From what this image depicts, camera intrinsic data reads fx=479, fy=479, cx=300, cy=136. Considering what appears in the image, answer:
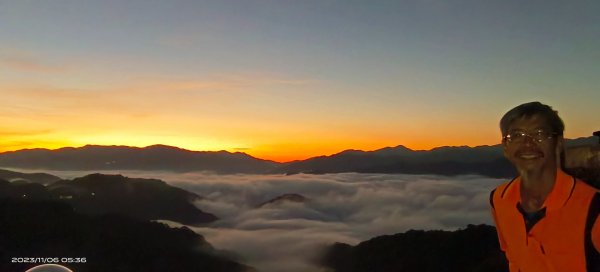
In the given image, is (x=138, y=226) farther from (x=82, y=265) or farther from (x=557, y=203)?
(x=557, y=203)

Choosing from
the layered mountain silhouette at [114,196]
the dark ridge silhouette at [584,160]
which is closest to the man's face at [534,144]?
the dark ridge silhouette at [584,160]

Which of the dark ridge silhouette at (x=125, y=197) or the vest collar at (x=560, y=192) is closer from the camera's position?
the vest collar at (x=560, y=192)

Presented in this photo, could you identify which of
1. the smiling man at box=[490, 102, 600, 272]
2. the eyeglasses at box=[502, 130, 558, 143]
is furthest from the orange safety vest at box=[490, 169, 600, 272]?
the eyeglasses at box=[502, 130, 558, 143]

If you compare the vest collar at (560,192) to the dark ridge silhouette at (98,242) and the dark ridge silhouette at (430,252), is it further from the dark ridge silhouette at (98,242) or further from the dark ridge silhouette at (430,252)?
the dark ridge silhouette at (98,242)

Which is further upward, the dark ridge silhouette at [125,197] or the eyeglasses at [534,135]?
the eyeglasses at [534,135]

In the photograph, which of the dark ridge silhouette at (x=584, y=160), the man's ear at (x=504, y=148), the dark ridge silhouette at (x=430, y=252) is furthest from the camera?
the dark ridge silhouette at (x=430, y=252)

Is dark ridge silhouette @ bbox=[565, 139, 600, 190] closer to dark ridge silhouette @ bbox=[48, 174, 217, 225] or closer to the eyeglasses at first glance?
the eyeglasses

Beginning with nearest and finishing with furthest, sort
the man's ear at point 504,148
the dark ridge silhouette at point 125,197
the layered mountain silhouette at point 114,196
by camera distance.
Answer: the man's ear at point 504,148 → the layered mountain silhouette at point 114,196 → the dark ridge silhouette at point 125,197

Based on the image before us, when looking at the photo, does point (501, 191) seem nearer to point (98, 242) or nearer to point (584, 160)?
point (584, 160)

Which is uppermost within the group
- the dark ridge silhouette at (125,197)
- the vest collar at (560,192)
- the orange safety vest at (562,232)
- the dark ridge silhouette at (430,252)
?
the vest collar at (560,192)
